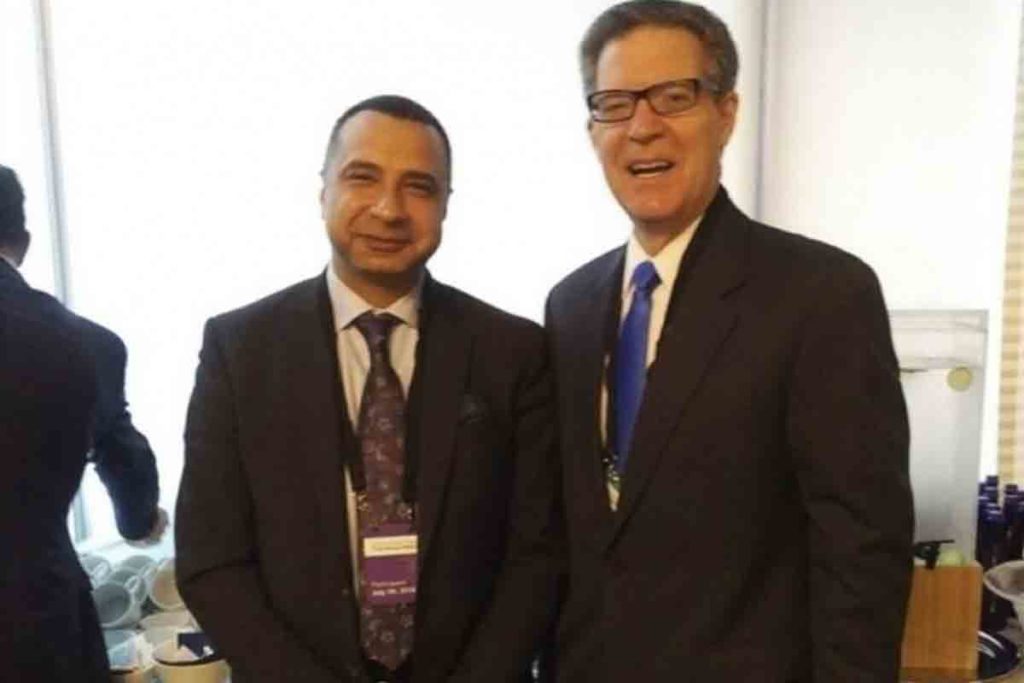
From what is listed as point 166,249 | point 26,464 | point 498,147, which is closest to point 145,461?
point 26,464

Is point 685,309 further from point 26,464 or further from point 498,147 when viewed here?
point 498,147

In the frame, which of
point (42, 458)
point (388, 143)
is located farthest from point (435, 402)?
point (42, 458)

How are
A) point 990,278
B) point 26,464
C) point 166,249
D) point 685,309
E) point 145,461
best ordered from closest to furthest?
1. point 685,309
2. point 26,464
3. point 145,461
4. point 990,278
5. point 166,249

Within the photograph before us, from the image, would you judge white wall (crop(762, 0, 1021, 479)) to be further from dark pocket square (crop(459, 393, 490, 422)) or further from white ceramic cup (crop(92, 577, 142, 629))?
white ceramic cup (crop(92, 577, 142, 629))

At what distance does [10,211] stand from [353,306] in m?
0.85

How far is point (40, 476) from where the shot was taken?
175 centimetres

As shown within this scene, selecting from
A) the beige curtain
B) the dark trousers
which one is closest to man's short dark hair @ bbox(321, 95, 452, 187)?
the dark trousers

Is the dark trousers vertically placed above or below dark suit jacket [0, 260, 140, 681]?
below

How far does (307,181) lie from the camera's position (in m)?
2.79

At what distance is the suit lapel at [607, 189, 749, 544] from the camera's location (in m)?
1.28

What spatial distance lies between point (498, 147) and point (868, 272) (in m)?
1.68

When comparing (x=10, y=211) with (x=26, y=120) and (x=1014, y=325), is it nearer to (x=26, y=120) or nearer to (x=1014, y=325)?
(x=26, y=120)

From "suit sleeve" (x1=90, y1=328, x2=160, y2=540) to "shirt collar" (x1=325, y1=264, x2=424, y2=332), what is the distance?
687mm

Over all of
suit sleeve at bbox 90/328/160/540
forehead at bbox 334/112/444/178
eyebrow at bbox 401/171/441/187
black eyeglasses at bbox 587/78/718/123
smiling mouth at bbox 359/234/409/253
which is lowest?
suit sleeve at bbox 90/328/160/540
